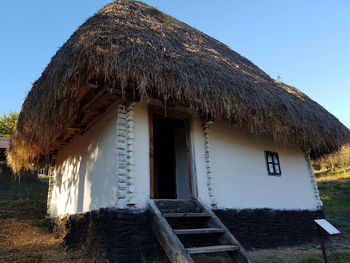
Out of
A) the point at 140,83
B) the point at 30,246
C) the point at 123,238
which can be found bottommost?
the point at 30,246

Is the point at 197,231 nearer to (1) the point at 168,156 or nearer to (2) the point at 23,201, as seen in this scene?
(1) the point at 168,156

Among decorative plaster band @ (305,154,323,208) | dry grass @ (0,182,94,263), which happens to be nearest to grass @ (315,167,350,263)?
decorative plaster band @ (305,154,323,208)

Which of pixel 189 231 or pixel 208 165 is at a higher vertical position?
pixel 208 165

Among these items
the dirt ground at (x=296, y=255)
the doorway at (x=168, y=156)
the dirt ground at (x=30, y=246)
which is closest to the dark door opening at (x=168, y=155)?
the doorway at (x=168, y=156)

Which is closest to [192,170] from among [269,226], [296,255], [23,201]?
[269,226]

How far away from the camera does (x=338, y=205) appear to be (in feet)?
39.2

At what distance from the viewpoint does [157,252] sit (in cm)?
436

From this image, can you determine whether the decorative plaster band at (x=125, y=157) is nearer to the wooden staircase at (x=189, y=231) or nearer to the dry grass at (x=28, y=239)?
the wooden staircase at (x=189, y=231)

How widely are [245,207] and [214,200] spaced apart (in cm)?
94

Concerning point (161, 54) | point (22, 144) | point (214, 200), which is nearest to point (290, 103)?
point (214, 200)

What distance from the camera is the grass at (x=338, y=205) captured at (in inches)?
234

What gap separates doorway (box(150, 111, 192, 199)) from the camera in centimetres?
660

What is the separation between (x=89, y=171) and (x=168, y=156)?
3117mm

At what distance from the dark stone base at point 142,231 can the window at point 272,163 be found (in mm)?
987
